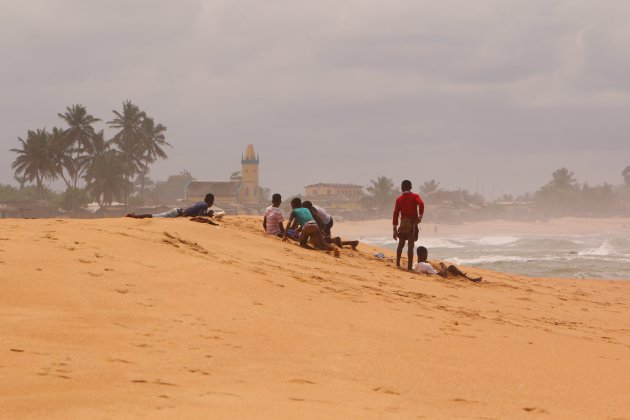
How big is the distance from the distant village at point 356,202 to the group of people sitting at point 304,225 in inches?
1710

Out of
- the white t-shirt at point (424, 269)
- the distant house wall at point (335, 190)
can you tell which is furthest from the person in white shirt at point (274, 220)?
the distant house wall at point (335, 190)

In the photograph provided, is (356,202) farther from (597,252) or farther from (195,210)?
(195,210)

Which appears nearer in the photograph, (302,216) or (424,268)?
(424,268)

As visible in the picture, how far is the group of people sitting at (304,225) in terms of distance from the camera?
1320 cm

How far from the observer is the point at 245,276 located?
7.42m

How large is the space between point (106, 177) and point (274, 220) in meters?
56.2

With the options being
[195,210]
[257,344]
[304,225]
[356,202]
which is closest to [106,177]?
[356,202]

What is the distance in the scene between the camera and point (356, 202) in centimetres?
10375

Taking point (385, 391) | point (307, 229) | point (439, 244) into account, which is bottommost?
point (439, 244)

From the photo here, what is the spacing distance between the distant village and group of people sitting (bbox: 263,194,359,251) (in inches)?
1710

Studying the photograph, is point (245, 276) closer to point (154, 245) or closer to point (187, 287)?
point (187, 287)

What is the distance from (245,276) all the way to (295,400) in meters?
3.83

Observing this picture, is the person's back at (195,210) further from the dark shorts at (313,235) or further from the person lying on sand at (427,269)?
the person lying on sand at (427,269)

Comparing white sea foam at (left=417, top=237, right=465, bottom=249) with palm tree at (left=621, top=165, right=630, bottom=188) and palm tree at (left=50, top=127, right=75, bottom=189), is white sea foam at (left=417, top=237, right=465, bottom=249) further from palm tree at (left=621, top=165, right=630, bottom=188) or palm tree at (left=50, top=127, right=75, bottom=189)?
palm tree at (left=621, top=165, right=630, bottom=188)
